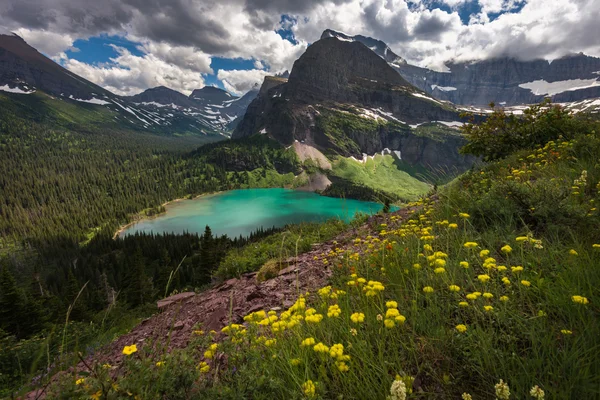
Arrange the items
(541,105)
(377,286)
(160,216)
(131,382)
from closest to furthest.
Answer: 1. (131,382)
2. (377,286)
3. (541,105)
4. (160,216)

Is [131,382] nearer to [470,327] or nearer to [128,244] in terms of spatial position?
[470,327]

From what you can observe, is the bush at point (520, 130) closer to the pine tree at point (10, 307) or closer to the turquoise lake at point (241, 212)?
the pine tree at point (10, 307)

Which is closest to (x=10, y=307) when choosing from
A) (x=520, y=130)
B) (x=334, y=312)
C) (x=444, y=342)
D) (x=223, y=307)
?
(x=223, y=307)

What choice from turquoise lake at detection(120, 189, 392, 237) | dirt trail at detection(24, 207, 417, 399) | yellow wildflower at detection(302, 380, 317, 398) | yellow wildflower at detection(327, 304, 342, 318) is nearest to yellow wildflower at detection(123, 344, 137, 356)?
yellow wildflower at detection(302, 380, 317, 398)

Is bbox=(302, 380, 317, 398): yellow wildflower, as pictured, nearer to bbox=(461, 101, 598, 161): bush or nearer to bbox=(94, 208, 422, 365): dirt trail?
bbox=(94, 208, 422, 365): dirt trail

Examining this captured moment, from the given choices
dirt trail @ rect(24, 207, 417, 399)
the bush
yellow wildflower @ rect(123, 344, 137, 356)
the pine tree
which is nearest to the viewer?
yellow wildflower @ rect(123, 344, 137, 356)

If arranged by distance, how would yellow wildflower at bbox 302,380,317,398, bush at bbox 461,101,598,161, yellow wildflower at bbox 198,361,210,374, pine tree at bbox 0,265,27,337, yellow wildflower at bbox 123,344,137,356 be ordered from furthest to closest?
pine tree at bbox 0,265,27,337 < bush at bbox 461,101,598,161 < yellow wildflower at bbox 198,361,210,374 < yellow wildflower at bbox 123,344,137,356 < yellow wildflower at bbox 302,380,317,398

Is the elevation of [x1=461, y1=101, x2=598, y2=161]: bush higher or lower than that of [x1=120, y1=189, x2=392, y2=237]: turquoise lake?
higher

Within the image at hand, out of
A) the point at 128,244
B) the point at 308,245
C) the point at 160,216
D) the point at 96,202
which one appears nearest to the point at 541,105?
the point at 308,245
